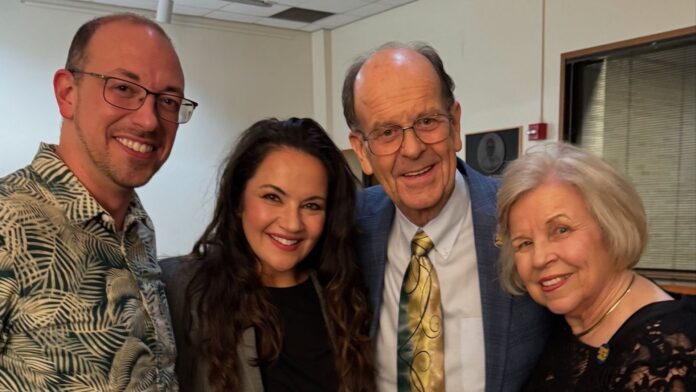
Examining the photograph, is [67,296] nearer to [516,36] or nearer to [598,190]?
[598,190]

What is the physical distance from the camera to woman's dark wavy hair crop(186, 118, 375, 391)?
1.73 m

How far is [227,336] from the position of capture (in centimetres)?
171

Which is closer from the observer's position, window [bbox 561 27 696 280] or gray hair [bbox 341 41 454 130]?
gray hair [bbox 341 41 454 130]

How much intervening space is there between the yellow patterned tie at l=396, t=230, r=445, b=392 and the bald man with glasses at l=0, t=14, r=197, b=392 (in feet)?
2.20

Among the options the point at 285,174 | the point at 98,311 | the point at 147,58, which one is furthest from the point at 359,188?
the point at 98,311

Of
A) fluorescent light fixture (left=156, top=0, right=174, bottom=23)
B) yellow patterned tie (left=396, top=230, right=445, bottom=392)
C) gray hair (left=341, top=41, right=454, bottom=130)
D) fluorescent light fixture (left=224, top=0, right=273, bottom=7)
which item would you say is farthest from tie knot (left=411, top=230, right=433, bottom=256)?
fluorescent light fixture (left=224, top=0, right=273, bottom=7)

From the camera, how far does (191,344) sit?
1742mm

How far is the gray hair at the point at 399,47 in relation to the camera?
1.82 metres

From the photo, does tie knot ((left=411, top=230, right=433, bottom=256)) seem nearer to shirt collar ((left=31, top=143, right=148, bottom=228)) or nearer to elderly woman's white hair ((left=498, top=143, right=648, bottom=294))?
elderly woman's white hair ((left=498, top=143, right=648, bottom=294))

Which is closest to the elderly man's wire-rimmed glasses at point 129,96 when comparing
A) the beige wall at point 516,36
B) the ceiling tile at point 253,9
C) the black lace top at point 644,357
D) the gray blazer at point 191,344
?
the gray blazer at point 191,344

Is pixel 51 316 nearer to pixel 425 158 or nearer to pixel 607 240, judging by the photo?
pixel 425 158

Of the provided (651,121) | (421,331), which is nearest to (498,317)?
(421,331)

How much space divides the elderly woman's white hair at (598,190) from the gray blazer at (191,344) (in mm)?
761

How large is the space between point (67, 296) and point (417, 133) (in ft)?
3.41
